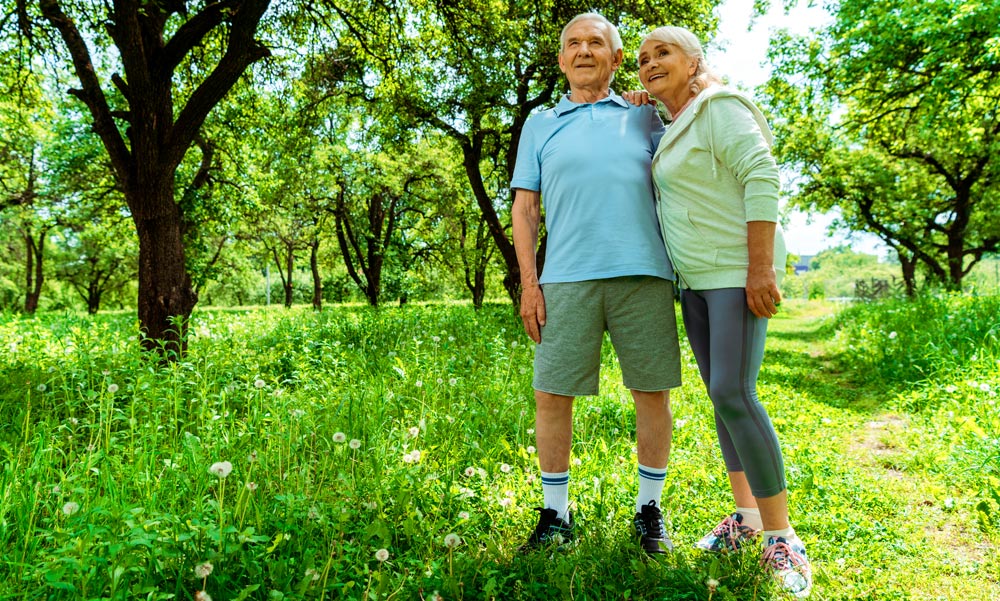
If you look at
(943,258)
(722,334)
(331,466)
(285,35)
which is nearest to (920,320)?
(722,334)


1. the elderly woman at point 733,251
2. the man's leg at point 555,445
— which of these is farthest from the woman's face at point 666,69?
the man's leg at point 555,445

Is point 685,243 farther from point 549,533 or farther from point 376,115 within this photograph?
point 376,115

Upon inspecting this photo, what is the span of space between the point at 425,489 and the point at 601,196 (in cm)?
163

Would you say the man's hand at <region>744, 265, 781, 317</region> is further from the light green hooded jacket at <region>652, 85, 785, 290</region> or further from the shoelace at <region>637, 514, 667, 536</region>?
the shoelace at <region>637, 514, 667, 536</region>

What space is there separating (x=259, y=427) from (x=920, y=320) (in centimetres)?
860

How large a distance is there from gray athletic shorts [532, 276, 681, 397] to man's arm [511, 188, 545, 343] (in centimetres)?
6

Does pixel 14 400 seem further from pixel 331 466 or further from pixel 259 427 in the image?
pixel 331 466

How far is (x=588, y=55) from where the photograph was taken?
8.05 ft

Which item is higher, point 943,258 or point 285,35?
point 285,35

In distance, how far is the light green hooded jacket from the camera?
2.09m

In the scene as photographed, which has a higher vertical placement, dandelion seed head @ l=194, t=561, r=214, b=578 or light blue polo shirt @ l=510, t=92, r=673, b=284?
light blue polo shirt @ l=510, t=92, r=673, b=284

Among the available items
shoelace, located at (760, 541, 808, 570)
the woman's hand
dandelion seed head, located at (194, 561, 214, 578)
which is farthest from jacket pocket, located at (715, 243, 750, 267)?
dandelion seed head, located at (194, 561, 214, 578)

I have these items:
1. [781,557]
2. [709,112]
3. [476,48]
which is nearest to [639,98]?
[709,112]

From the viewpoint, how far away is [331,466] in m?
2.83
